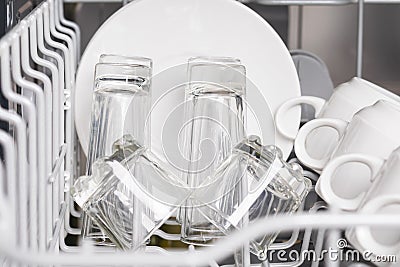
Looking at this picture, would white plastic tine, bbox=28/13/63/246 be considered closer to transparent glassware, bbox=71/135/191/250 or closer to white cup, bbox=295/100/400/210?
transparent glassware, bbox=71/135/191/250

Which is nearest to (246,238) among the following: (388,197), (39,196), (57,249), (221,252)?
(221,252)

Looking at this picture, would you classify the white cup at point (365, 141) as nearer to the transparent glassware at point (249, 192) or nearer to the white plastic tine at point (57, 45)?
the transparent glassware at point (249, 192)

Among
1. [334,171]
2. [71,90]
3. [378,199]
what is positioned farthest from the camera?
[71,90]

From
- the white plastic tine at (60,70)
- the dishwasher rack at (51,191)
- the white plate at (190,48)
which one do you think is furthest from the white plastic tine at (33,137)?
the white plate at (190,48)

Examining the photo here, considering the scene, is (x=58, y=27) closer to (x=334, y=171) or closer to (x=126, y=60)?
(x=126, y=60)

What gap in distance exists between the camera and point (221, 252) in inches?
16.2

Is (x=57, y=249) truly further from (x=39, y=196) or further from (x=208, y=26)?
(x=208, y=26)

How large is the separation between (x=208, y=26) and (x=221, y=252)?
537 millimetres

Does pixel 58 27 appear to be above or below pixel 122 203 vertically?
above

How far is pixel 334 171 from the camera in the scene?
0.68m

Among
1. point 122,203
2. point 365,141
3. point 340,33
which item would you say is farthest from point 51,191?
point 340,33

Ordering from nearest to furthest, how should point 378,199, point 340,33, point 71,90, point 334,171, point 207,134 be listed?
point 378,199, point 334,171, point 207,134, point 71,90, point 340,33

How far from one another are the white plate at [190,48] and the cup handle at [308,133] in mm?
64

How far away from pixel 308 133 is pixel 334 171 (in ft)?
0.51
